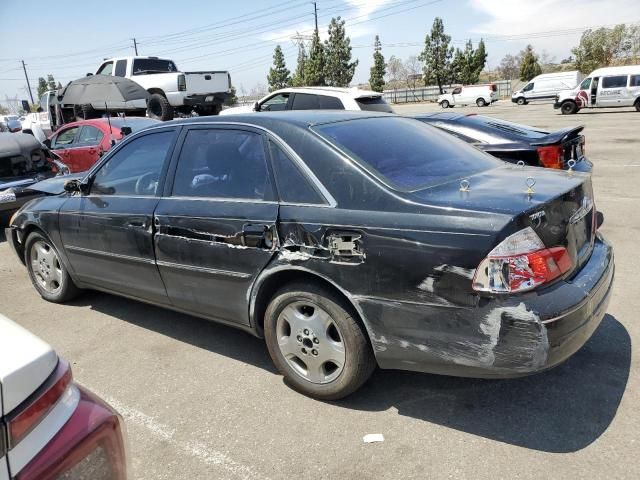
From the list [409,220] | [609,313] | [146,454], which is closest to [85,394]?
[146,454]

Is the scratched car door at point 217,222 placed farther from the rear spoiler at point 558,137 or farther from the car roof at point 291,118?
the rear spoiler at point 558,137

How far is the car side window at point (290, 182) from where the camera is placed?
2.97 m

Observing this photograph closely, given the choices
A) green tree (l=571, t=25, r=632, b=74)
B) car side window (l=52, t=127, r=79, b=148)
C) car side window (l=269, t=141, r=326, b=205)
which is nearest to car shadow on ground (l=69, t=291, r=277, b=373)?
car side window (l=269, t=141, r=326, b=205)

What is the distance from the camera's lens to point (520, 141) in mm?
6105

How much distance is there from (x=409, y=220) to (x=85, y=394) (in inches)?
63.6

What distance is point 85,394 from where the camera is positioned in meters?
1.67

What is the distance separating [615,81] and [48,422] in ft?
99.6

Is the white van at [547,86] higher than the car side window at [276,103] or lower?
lower

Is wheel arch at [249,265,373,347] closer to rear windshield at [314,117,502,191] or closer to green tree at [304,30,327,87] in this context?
rear windshield at [314,117,502,191]

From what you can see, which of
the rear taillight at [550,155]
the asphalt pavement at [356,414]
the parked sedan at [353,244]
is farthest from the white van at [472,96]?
the parked sedan at [353,244]

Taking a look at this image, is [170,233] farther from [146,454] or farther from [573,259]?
[573,259]

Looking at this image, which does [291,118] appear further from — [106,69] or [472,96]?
[472,96]

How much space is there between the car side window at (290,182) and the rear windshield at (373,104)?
6504 mm

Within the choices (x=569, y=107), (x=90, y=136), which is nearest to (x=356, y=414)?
(x=90, y=136)
